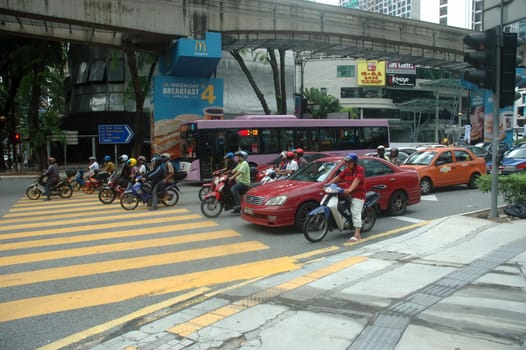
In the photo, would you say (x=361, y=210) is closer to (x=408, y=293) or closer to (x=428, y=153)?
(x=408, y=293)

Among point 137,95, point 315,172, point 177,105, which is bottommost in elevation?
point 315,172

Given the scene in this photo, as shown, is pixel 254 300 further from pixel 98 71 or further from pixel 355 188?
pixel 98 71

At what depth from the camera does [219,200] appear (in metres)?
11.7

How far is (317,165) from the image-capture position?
10.5 metres

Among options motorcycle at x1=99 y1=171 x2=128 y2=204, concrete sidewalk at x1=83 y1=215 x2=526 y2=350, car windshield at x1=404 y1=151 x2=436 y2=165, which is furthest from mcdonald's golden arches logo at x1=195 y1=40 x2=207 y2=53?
concrete sidewalk at x1=83 y1=215 x2=526 y2=350

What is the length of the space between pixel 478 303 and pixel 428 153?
37.9ft

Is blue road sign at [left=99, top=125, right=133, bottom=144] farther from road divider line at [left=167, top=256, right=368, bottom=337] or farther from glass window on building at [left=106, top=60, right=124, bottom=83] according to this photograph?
glass window on building at [left=106, top=60, right=124, bottom=83]

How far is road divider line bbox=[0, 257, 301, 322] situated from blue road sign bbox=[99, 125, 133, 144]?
1599 cm

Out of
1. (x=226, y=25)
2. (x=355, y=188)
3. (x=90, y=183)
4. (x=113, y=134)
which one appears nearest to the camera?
(x=355, y=188)

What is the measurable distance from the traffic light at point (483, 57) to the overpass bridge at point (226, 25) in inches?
639

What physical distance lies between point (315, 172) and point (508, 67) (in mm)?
4501

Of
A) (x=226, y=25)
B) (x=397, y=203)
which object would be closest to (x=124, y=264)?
(x=397, y=203)

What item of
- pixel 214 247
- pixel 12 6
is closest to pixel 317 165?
pixel 214 247

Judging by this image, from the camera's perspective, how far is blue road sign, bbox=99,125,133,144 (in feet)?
70.2
